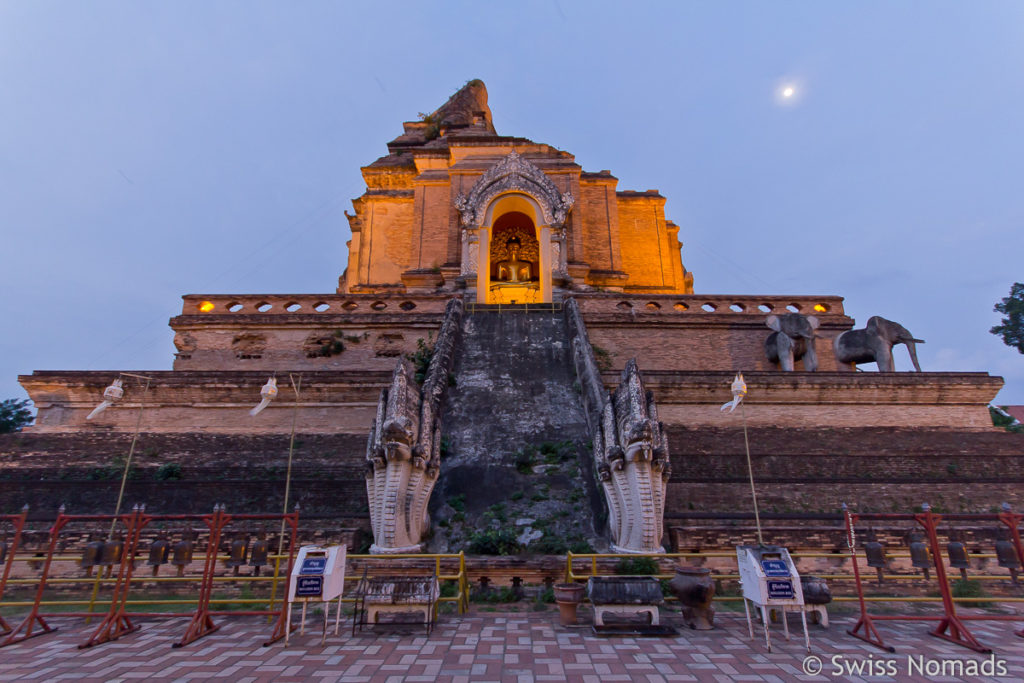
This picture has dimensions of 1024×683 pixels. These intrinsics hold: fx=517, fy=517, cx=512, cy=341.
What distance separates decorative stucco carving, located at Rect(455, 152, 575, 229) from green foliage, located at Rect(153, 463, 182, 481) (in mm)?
12376

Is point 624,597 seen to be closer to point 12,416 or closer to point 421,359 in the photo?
point 421,359

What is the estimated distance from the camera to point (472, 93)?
3525 cm

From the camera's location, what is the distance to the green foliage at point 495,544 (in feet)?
24.8

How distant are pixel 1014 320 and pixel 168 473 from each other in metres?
31.8

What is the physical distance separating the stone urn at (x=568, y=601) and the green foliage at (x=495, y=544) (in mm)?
1635

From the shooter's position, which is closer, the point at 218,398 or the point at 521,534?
the point at 521,534

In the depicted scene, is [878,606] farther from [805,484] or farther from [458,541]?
[458,541]

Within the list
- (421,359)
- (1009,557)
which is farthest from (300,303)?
(1009,557)

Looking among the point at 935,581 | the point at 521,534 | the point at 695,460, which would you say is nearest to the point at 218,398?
the point at 521,534

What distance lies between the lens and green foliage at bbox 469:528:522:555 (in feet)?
24.8

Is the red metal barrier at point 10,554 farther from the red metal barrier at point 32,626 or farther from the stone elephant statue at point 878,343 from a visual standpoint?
the stone elephant statue at point 878,343

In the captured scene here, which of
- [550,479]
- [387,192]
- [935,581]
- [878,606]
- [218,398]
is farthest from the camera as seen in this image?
[387,192]

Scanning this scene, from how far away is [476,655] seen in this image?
506 cm

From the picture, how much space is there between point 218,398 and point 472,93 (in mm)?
29767
